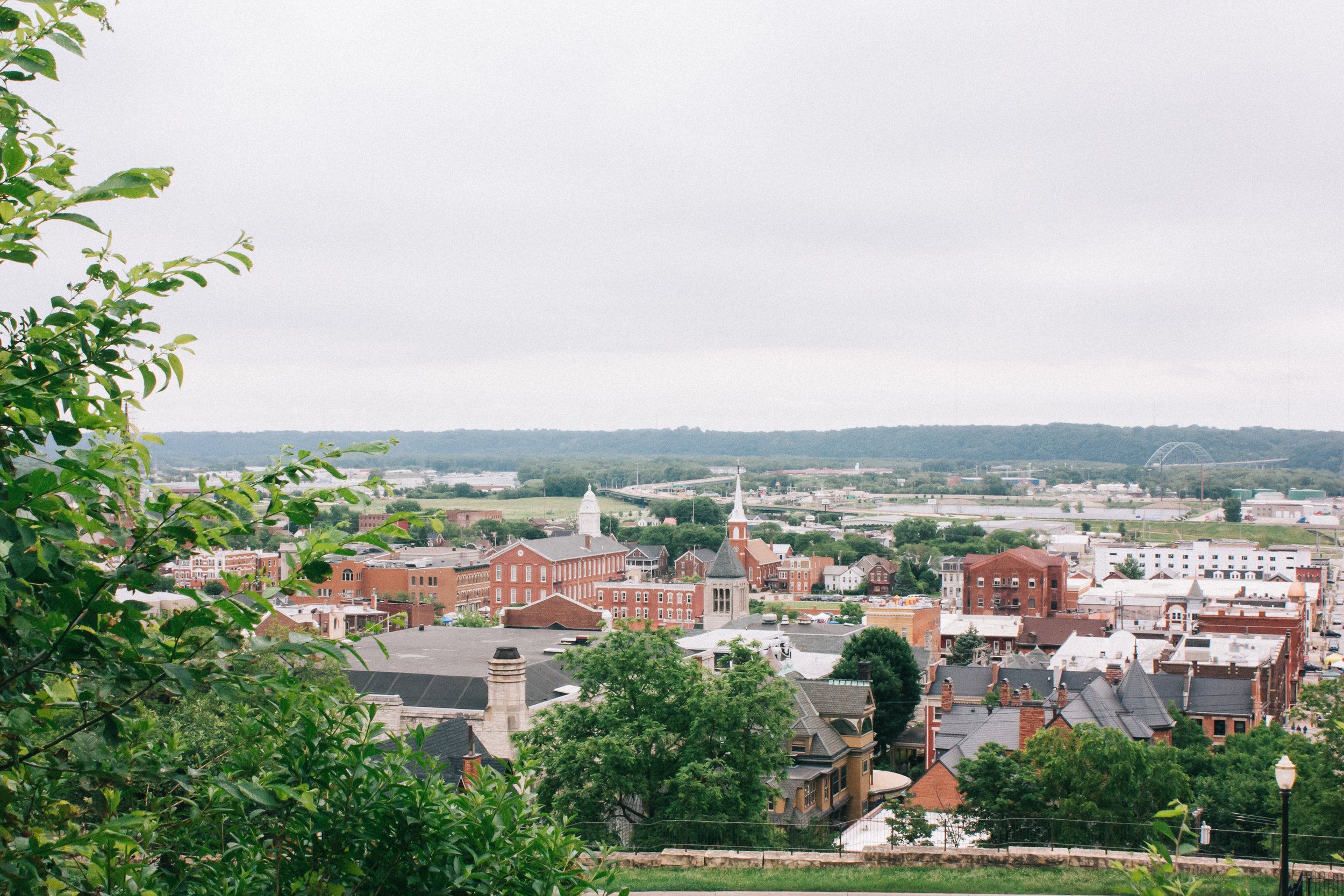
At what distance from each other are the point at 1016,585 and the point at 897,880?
8419 centimetres

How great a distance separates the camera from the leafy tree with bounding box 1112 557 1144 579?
461 ft

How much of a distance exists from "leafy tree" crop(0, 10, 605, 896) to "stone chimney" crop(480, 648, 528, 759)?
2792 cm

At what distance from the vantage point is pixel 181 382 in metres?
4.87

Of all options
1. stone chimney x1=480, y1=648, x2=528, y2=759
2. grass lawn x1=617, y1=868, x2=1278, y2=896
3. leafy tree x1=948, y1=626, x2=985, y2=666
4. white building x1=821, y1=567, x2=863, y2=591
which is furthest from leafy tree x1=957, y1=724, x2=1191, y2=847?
white building x1=821, y1=567, x2=863, y2=591

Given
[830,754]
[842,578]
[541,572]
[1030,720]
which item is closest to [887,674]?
[830,754]

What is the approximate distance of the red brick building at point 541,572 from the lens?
95062 mm

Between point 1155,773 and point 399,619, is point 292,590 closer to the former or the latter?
point 1155,773

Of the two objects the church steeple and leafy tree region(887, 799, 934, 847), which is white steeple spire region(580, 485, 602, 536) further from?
leafy tree region(887, 799, 934, 847)

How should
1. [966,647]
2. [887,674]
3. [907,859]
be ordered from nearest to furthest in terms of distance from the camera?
[907,859], [887,674], [966,647]

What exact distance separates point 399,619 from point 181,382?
2711 inches

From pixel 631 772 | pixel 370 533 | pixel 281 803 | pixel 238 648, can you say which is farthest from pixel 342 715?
pixel 631 772

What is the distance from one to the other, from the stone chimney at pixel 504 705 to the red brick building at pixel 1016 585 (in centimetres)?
7185

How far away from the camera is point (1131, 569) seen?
141 meters

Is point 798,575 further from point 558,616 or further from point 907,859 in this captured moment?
point 907,859
